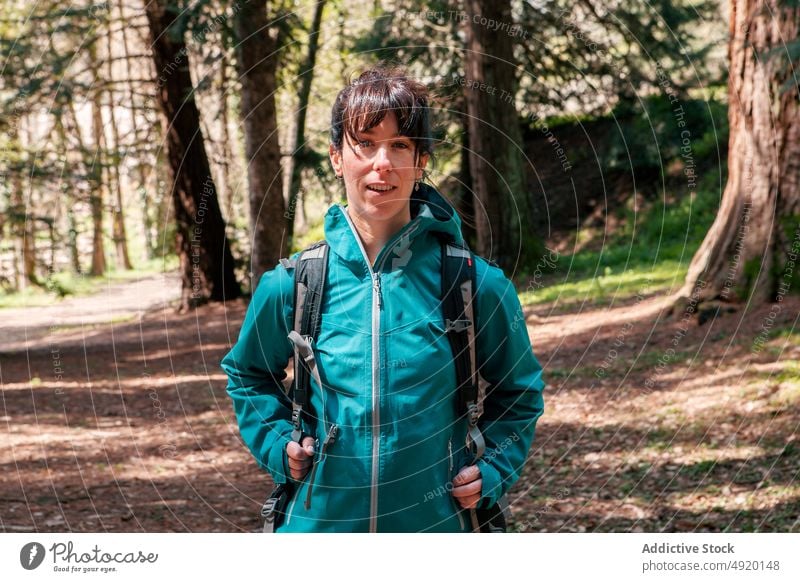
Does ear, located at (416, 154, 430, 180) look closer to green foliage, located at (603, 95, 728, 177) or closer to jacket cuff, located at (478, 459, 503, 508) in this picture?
jacket cuff, located at (478, 459, 503, 508)

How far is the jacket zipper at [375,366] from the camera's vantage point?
98.8 inches

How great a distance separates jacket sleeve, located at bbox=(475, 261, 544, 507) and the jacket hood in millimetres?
148

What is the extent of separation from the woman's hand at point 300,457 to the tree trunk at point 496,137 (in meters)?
9.31

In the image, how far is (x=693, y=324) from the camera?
8.71m

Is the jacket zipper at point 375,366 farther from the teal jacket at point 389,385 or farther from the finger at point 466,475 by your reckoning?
the finger at point 466,475

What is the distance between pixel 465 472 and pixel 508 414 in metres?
0.22

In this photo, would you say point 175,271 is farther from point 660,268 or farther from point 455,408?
point 455,408

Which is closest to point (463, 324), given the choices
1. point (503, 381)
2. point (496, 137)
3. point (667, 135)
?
point (503, 381)

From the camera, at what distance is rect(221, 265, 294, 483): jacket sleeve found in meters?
2.62

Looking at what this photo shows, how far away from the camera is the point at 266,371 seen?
2719 millimetres

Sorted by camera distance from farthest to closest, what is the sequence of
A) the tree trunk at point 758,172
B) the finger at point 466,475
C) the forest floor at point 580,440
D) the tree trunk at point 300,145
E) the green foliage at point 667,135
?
the green foliage at point 667,135
the tree trunk at point 300,145
the tree trunk at point 758,172
the forest floor at point 580,440
the finger at point 466,475

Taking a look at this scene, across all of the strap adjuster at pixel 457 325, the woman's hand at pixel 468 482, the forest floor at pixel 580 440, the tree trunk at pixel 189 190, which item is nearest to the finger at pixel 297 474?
the woman's hand at pixel 468 482

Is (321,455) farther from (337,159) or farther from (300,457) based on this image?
(337,159)

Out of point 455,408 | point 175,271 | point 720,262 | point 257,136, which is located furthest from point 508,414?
point 175,271
